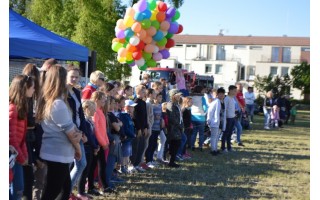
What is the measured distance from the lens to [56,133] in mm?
4531

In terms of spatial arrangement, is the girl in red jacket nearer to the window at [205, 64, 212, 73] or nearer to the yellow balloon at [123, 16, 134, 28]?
the yellow balloon at [123, 16, 134, 28]

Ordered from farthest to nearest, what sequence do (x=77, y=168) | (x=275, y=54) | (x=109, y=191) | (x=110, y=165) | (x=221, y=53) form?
(x=275, y=54) < (x=221, y=53) < (x=110, y=165) < (x=109, y=191) < (x=77, y=168)

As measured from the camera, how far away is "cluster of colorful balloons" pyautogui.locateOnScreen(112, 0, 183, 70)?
34.3ft

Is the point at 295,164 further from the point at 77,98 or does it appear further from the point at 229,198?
the point at 77,98

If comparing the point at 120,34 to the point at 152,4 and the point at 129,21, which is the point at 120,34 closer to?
the point at 129,21

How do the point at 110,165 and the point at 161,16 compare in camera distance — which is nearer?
the point at 110,165

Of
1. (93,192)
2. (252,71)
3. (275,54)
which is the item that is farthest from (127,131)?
(275,54)

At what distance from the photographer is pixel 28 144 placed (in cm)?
497

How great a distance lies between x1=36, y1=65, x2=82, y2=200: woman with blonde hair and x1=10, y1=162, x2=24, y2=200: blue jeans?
38cm

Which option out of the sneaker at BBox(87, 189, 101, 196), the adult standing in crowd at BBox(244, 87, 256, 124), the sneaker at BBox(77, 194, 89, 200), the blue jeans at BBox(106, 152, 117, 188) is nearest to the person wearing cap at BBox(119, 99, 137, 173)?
the blue jeans at BBox(106, 152, 117, 188)

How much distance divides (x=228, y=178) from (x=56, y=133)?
4609 millimetres

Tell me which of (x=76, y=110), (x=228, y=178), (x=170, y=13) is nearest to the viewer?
(x=76, y=110)

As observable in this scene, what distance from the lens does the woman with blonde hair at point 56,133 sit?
4.39 metres

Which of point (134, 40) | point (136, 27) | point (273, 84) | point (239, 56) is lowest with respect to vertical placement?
point (273, 84)
